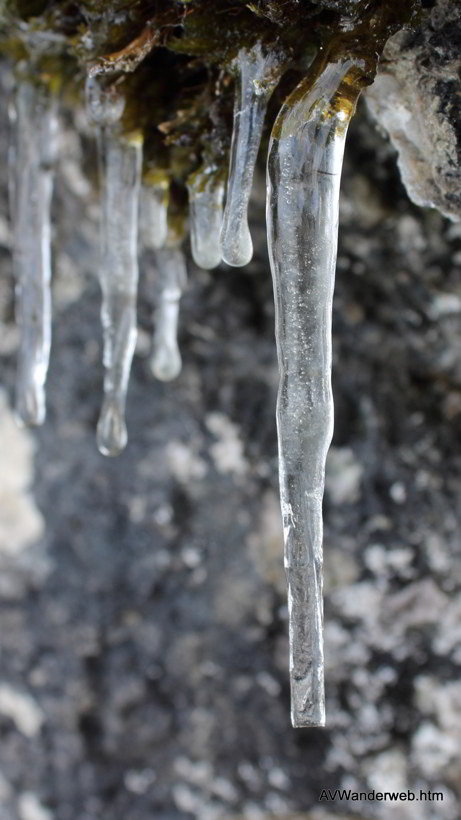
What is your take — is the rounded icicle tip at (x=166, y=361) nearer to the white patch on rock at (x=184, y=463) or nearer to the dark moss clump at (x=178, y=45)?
the white patch on rock at (x=184, y=463)

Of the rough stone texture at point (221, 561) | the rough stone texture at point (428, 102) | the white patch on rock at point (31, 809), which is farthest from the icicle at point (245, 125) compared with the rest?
the white patch on rock at point (31, 809)

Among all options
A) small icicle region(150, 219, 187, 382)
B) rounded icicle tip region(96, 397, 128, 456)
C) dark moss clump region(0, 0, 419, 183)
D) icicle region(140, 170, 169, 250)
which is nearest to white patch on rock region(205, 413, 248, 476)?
small icicle region(150, 219, 187, 382)

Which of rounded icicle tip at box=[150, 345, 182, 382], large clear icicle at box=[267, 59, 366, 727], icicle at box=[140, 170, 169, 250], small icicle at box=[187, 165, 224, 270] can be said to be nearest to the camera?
large clear icicle at box=[267, 59, 366, 727]

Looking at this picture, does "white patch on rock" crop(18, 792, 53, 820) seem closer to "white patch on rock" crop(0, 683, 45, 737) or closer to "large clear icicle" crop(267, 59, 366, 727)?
"white patch on rock" crop(0, 683, 45, 737)

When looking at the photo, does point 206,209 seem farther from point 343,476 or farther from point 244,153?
point 343,476

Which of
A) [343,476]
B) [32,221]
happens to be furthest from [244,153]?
[343,476]

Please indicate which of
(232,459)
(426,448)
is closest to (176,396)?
(232,459)
